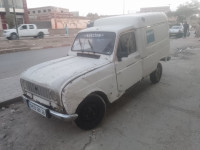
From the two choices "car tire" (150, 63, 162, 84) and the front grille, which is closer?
the front grille

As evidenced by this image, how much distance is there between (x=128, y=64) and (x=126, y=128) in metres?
1.50

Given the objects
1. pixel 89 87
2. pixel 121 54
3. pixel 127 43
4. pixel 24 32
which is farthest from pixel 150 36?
pixel 24 32

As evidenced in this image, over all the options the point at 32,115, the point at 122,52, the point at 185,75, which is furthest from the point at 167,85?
the point at 32,115

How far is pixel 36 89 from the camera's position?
3496mm

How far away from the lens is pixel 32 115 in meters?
4.40

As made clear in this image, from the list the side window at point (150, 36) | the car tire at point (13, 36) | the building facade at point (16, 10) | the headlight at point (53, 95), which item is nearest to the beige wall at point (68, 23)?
the building facade at point (16, 10)

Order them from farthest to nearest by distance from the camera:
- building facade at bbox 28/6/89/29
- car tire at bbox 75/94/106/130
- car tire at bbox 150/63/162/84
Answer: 1. building facade at bbox 28/6/89/29
2. car tire at bbox 150/63/162/84
3. car tire at bbox 75/94/106/130

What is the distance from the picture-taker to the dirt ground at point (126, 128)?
3.23m

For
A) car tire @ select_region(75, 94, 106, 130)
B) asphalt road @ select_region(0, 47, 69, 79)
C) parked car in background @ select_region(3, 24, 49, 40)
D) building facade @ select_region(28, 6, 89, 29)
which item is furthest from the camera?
building facade @ select_region(28, 6, 89, 29)

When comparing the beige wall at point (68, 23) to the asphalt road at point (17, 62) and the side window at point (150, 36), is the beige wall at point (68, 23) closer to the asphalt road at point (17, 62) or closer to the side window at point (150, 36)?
the asphalt road at point (17, 62)

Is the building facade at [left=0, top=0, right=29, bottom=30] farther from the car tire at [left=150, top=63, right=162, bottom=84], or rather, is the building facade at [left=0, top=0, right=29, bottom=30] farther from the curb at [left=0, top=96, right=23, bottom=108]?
the car tire at [left=150, top=63, right=162, bottom=84]

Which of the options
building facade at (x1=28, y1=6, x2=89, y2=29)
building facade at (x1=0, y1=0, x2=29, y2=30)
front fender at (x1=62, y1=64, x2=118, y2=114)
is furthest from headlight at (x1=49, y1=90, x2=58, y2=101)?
building facade at (x1=28, y1=6, x2=89, y2=29)

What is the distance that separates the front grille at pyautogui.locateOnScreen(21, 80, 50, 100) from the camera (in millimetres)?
3280

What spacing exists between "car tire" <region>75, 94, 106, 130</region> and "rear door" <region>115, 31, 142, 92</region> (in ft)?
2.40
